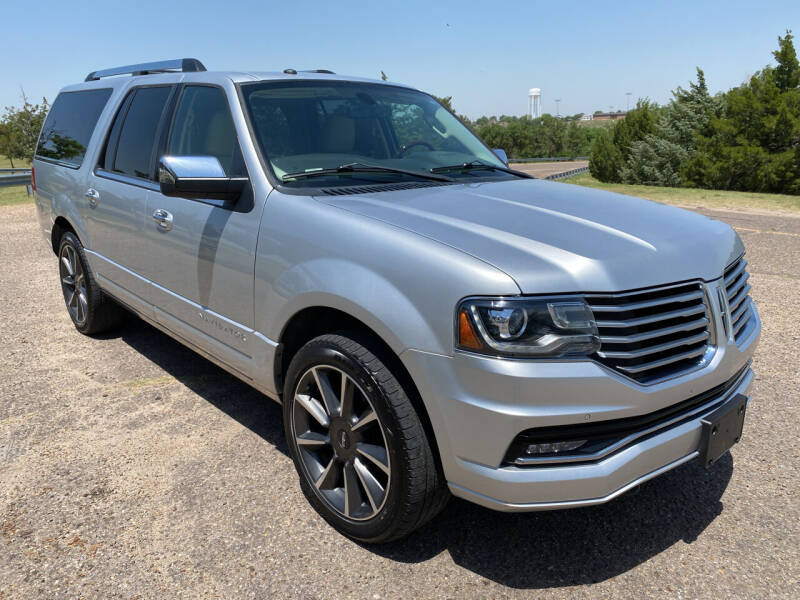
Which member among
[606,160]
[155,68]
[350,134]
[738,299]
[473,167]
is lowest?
[606,160]

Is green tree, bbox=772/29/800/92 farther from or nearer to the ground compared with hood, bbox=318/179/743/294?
farther from the ground

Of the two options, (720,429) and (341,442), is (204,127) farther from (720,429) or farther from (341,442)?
(720,429)

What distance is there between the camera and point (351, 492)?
106 inches

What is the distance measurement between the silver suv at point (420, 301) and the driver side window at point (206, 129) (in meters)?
0.01

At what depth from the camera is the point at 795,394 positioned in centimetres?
414

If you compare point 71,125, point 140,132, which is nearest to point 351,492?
point 140,132

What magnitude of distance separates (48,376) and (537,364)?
3795 millimetres

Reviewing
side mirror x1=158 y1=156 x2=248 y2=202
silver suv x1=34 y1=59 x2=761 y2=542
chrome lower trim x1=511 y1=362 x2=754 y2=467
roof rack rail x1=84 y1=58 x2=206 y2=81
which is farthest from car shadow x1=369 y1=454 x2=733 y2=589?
roof rack rail x1=84 y1=58 x2=206 y2=81

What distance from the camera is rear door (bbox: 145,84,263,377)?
3.12 metres

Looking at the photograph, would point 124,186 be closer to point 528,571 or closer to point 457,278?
point 457,278

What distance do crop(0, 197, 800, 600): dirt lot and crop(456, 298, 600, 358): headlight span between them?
38.9 inches

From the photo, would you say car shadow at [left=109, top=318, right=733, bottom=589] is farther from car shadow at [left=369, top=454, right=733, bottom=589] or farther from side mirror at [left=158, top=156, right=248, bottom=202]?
side mirror at [left=158, top=156, right=248, bottom=202]

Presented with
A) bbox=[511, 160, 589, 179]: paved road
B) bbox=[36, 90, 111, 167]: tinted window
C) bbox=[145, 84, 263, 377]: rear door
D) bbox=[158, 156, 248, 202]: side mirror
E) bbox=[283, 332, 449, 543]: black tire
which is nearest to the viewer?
bbox=[283, 332, 449, 543]: black tire

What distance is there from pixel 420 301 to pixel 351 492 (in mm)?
935
